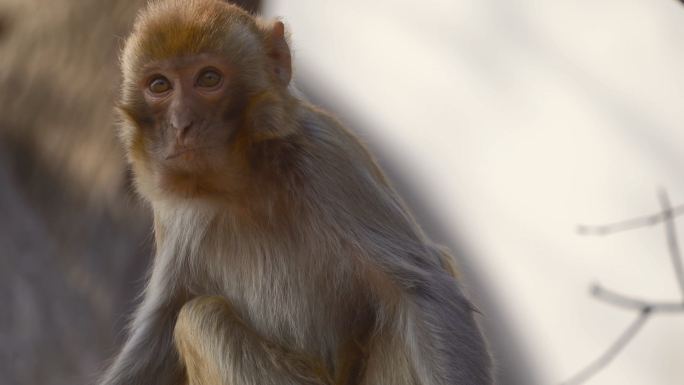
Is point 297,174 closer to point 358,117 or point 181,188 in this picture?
point 181,188

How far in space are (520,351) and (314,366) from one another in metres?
4.77

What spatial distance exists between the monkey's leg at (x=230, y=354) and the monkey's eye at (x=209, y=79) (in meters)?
1.16

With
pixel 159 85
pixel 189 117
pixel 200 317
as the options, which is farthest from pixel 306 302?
pixel 159 85

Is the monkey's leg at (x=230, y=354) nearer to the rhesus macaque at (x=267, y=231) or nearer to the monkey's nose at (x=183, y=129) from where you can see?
the rhesus macaque at (x=267, y=231)

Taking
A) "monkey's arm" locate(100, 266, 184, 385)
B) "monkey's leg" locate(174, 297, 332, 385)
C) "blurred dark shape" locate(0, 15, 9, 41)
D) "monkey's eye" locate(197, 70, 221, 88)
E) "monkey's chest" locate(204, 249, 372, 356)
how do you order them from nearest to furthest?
1. "monkey's eye" locate(197, 70, 221, 88)
2. "monkey's leg" locate(174, 297, 332, 385)
3. "monkey's chest" locate(204, 249, 372, 356)
4. "monkey's arm" locate(100, 266, 184, 385)
5. "blurred dark shape" locate(0, 15, 9, 41)

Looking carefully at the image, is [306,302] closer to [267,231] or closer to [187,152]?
[267,231]

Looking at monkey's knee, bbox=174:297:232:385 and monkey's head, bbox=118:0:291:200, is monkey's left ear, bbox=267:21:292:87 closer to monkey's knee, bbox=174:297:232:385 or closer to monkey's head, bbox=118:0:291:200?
monkey's head, bbox=118:0:291:200

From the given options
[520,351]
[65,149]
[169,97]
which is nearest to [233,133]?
[169,97]

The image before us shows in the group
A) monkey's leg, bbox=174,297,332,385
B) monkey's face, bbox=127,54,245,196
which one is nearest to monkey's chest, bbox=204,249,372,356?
monkey's leg, bbox=174,297,332,385

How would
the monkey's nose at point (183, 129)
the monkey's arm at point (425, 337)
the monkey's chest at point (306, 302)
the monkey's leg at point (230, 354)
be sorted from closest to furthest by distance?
1. the monkey's nose at point (183, 129)
2. the monkey's arm at point (425, 337)
3. the monkey's leg at point (230, 354)
4. the monkey's chest at point (306, 302)

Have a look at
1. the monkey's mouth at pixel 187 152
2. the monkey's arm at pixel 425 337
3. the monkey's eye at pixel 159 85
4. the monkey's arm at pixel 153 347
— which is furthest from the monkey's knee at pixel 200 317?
the monkey's eye at pixel 159 85

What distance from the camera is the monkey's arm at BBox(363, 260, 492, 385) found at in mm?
7395

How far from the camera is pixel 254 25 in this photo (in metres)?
7.43

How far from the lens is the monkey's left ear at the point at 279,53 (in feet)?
24.5
